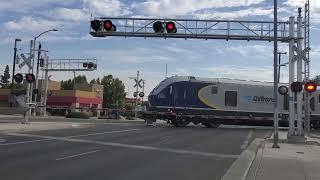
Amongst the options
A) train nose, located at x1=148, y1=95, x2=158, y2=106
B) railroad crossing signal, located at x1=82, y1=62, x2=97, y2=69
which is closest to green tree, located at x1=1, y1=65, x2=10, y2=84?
railroad crossing signal, located at x1=82, y1=62, x2=97, y2=69

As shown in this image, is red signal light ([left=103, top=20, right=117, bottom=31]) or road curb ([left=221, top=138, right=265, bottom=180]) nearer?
road curb ([left=221, top=138, right=265, bottom=180])

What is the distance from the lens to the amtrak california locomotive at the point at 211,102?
44.0 m

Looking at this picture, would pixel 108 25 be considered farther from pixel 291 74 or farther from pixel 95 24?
pixel 291 74

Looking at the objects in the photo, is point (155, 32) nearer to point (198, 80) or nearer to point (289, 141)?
point (289, 141)

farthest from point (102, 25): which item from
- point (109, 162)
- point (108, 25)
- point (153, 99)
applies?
point (153, 99)

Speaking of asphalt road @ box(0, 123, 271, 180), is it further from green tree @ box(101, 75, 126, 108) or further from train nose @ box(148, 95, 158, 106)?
green tree @ box(101, 75, 126, 108)

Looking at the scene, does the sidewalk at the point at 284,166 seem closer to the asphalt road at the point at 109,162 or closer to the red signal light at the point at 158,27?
the asphalt road at the point at 109,162

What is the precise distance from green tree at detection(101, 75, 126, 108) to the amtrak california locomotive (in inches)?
2945

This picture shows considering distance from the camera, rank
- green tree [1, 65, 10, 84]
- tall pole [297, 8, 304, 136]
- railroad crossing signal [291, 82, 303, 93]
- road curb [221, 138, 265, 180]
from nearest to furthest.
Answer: road curb [221, 138, 265, 180], railroad crossing signal [291, 82, 303, 93], tall pole [297, 8, 304, 136], green tree [1, 65, 10, 84]

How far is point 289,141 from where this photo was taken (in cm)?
2744

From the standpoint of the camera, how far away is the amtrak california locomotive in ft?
144

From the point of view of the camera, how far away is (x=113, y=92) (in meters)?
122

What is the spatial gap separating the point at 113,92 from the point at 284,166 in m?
107

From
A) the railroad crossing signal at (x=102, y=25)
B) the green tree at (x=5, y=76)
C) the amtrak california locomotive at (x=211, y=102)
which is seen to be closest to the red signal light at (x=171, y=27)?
the railroad crossing signal at (x=102, y=25)
